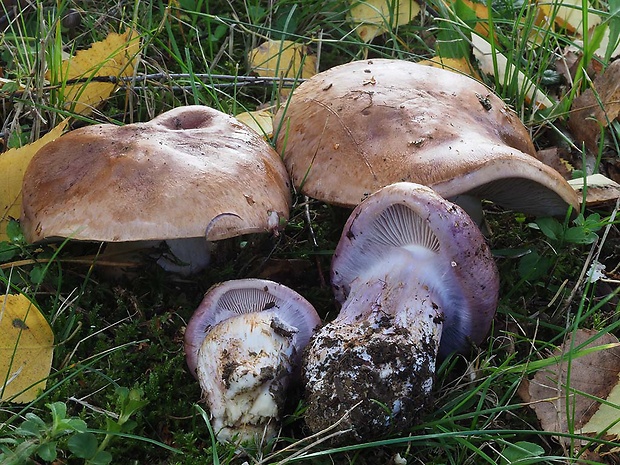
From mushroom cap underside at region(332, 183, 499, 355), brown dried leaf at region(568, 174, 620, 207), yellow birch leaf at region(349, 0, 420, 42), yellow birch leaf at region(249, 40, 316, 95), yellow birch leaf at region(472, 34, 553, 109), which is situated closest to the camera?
mushroom cap underside at region(332, 183, 499, 355)

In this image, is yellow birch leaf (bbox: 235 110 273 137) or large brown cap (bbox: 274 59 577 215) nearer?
A: large brown cap (bbox: 274 59 577 215)

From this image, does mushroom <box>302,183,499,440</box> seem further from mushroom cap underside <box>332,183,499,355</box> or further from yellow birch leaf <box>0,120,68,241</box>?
yellow birch leaf <box>0,120,68,241</box>

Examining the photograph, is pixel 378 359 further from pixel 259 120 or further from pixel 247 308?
pixel 259 120

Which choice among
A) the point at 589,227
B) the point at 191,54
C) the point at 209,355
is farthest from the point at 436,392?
the point at 191,54

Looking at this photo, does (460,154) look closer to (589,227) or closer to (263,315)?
(589,227)

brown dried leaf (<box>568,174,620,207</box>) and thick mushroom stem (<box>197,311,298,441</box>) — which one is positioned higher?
brown dried leaf (<box>568,174,620,207</box>)

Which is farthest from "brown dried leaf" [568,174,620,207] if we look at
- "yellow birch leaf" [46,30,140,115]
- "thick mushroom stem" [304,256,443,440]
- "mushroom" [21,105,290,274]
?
"yellow birch leaf" [46,30,140,115]

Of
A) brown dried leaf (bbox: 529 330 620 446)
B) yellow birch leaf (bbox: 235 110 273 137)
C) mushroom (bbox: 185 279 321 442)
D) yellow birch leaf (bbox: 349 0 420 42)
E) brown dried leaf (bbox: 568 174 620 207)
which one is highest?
Answer: yellow birch leaf (bbox: 349 0 420 42)
